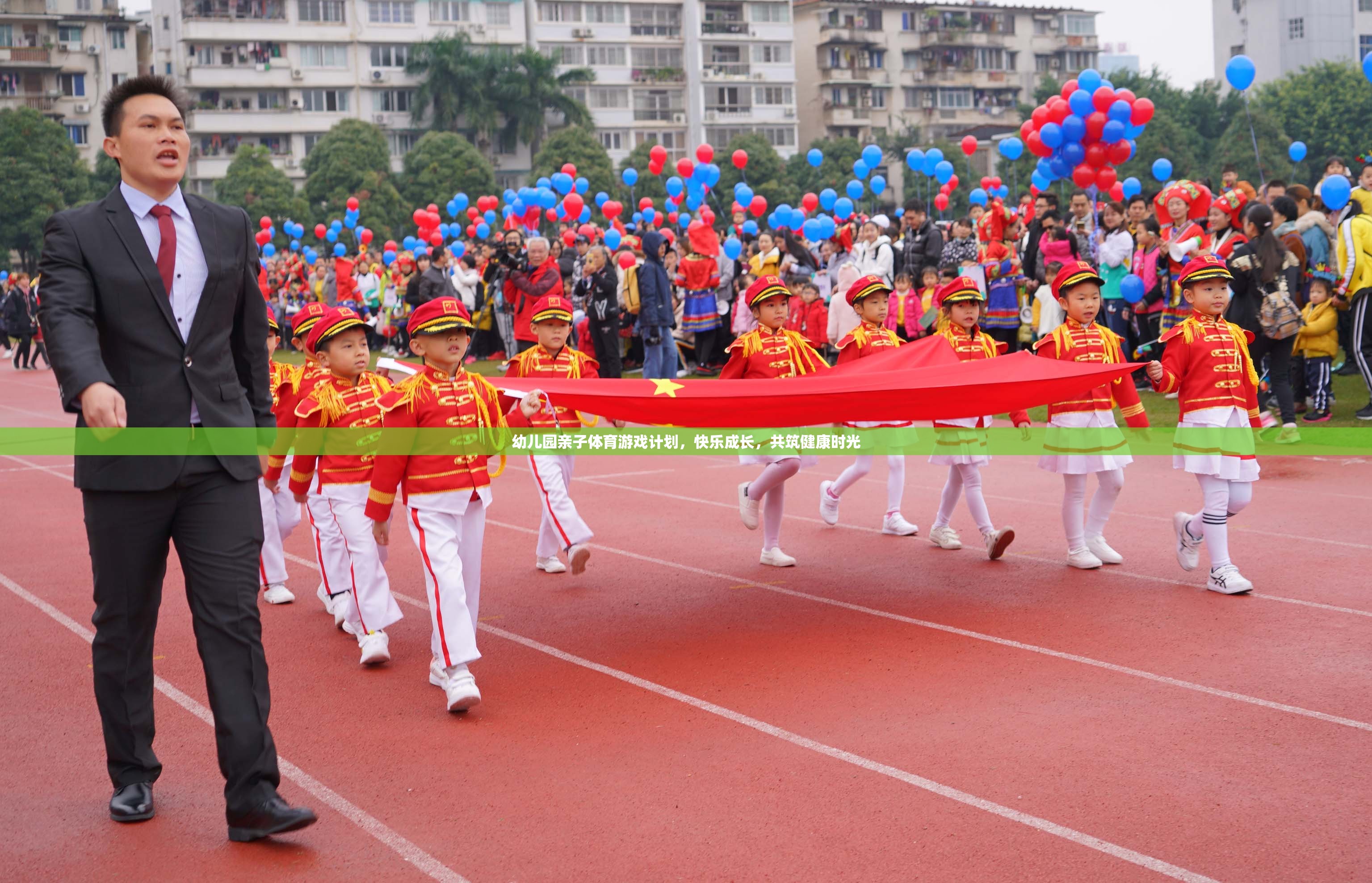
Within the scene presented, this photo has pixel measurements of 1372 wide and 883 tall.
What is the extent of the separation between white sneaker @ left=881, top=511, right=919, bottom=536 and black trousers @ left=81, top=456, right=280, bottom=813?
19.3 ft

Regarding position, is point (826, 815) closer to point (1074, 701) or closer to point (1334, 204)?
point (1074, 701)

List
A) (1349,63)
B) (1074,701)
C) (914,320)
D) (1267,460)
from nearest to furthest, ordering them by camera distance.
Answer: (1074,701)
(1267,460)
(914,320)
(1349,63)

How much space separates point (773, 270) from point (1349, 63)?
57127 millimetres

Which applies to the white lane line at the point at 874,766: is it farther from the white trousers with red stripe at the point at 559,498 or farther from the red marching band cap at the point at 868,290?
the red marching band cap at the point at 868,290

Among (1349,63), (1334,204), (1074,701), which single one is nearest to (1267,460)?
(1334,204)

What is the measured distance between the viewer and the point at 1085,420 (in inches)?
325

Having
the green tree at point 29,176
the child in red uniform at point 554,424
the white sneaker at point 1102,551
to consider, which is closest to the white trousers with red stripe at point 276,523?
the child in red uniform at point 554,424

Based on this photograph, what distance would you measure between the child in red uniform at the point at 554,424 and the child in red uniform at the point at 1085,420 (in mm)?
2842

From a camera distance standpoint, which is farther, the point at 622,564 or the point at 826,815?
the point at 622,564

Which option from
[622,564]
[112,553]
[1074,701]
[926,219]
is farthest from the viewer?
[926,219]

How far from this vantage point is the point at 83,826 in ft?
15.8

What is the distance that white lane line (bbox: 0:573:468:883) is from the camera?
4.39 m

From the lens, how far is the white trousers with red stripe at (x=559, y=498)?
8289 mm
